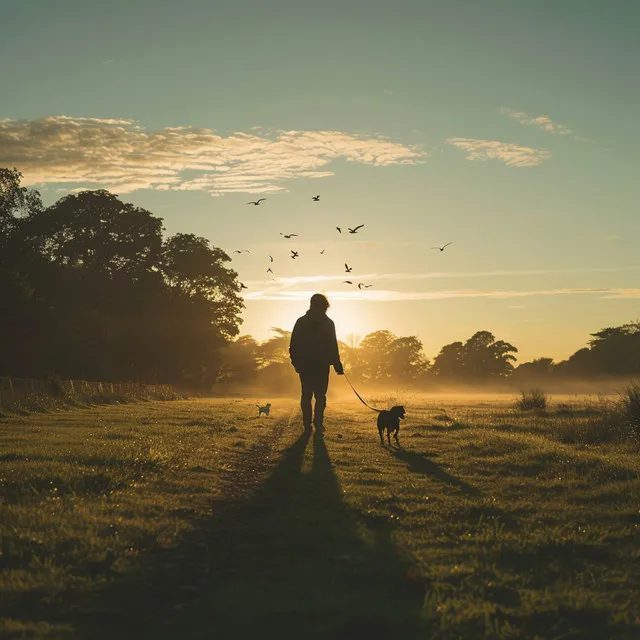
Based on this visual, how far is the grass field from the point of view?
181 inches

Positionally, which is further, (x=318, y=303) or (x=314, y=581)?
(x=318, y=303)

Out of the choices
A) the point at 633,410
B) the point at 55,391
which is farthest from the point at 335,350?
the point at 55,391

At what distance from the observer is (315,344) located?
55.7 feet

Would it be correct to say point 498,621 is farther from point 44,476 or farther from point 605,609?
point 44,476

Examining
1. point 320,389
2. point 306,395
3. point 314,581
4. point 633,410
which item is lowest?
point 314,581

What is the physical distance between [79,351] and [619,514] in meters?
53.2

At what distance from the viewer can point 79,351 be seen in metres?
55.8

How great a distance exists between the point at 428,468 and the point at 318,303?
21.7 ft

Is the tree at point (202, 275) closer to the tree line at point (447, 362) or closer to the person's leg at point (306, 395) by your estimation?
the tree line at point (447, 362)

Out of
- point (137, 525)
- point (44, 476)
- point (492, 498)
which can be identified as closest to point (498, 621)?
point (137, 525)

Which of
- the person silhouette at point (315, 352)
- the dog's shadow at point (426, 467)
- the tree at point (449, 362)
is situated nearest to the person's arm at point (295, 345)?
the person silhouette at point (315, 352)

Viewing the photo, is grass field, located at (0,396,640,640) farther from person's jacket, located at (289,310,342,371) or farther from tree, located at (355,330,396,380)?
tree, located at (355,330,396,380)

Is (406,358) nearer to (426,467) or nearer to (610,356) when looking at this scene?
(610,356)

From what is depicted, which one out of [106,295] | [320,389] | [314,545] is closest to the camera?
[314,545]
